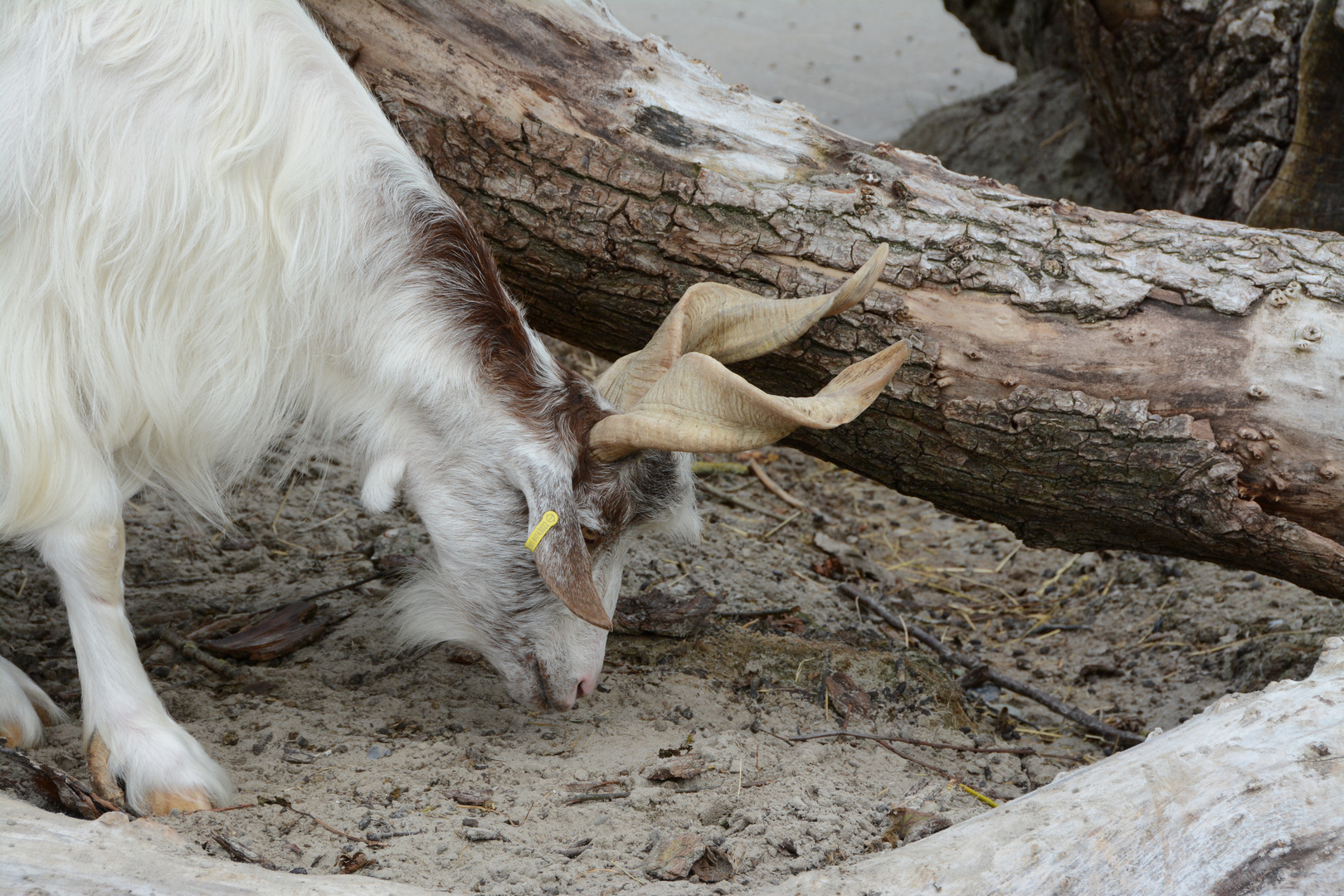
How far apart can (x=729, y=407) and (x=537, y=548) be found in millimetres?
621

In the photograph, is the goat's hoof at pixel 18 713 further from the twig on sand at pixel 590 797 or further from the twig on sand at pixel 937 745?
the twig on sand at pixel 937 745

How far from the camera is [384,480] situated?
9.78ft

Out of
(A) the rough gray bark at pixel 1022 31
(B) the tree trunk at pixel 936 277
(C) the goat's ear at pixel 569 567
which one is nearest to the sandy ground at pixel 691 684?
(C) the goat's ear at pixel 569 567

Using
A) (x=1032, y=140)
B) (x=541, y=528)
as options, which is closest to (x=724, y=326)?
(x=541, y=528)

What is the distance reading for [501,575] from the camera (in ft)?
9.93

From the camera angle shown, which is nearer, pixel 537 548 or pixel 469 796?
pixel 469 796

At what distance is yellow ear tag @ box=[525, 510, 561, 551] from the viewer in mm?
2826

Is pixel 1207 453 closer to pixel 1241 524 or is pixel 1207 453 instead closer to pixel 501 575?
pixel 1241 524

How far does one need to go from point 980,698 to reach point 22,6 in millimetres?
3405

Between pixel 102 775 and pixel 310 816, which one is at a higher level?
pixel 310 816

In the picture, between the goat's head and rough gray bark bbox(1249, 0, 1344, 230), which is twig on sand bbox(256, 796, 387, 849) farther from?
rough gray bark bbox(1249, 0, 1344, 230)

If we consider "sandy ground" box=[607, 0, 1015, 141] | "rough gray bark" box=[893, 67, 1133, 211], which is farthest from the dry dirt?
"sandy ground" box=[607, 0, 1015, 141]

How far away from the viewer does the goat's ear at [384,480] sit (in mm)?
2982

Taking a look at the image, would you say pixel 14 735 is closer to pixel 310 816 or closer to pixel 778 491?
pixel 310 816
